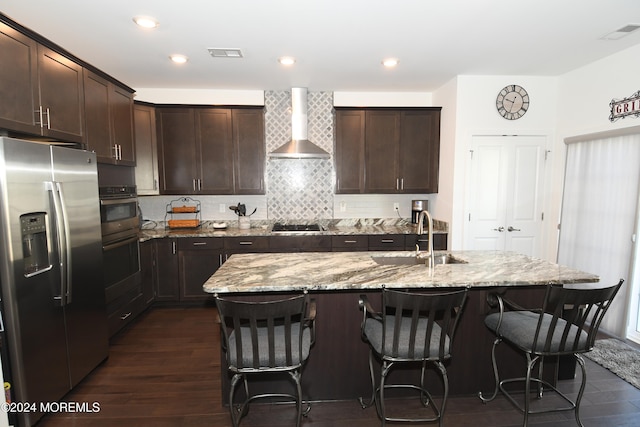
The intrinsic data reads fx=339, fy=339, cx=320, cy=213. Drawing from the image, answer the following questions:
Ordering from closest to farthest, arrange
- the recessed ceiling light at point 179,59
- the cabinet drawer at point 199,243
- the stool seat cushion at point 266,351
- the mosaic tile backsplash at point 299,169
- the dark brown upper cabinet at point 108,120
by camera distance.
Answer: the stool seat cushion at point 266,351, the dark brown upper cabinet at point 108,120, the recessed ceiling light at point 179,59, the cabinet drawer at point 199,243, the mosaic tile backsplash at point 299,169

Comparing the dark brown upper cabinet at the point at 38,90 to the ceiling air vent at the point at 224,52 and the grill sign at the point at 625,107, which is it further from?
the grill sign at the point at 625,107

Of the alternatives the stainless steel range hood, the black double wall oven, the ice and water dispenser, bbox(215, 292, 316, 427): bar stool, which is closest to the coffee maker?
the stainless steel range hood

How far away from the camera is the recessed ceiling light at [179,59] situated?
323 centimetres

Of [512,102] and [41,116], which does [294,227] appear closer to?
[41,116]

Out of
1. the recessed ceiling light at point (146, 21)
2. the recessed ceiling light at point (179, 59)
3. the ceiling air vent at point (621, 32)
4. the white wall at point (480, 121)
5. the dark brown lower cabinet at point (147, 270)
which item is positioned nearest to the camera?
the recessed ceiling light at point (146, 21)

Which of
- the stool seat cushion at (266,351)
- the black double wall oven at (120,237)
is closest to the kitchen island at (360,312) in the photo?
the stool seat cushion at (266,351)

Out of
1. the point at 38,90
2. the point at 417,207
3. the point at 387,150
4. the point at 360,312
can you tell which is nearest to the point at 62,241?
the point at 38,90

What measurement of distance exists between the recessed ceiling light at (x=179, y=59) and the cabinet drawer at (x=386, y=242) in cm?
278

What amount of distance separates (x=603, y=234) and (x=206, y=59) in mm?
4229

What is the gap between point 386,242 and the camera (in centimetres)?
417

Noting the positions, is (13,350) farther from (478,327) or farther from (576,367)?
(576,367)

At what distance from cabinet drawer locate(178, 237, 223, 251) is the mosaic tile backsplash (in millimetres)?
887

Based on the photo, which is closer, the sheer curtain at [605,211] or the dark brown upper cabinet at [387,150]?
the sheer curtain at [605,211]

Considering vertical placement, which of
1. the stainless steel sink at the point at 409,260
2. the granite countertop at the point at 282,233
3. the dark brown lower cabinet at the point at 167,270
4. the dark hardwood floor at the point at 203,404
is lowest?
the dark hardwood floor at the point at 203,404
